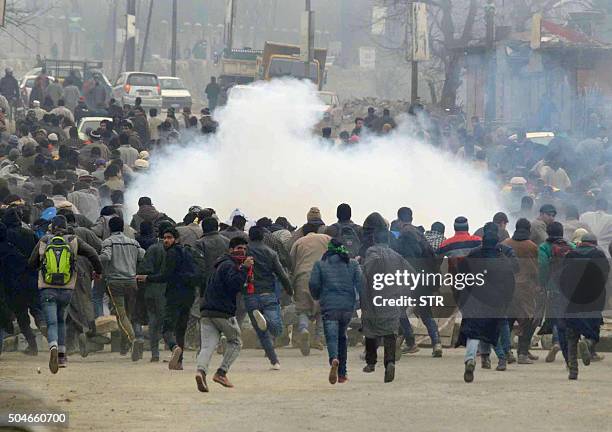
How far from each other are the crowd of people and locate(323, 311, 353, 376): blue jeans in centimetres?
1

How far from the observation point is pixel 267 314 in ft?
53.8

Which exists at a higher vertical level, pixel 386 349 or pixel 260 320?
pixel 260 320

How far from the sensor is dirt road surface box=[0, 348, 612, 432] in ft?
40.7

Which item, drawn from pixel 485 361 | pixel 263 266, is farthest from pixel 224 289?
pixel 485 361

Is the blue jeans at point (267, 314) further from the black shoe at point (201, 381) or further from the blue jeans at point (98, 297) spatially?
the blue jeans at point (98, 297)

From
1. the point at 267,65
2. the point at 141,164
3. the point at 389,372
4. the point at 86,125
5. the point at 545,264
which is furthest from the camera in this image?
the point at 267,65

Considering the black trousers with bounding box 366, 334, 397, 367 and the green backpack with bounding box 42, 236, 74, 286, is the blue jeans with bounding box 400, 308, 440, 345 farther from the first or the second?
the green backpack with bounding box 42, 236, 74, 286

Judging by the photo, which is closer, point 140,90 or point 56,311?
point 56,311

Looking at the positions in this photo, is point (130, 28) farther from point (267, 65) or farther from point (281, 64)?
point (281, 64)

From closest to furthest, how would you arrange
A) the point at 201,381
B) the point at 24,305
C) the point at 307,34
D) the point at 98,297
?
the point at 201,381 < the point at 24,305 < the point at 98,297 < the point at 307,34

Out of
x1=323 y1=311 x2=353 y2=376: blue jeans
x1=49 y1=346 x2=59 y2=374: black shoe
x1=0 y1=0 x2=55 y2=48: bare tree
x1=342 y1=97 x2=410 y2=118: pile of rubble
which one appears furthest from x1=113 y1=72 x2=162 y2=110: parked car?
x1=323 y1=311 x2=353 y2=376: blue jeans

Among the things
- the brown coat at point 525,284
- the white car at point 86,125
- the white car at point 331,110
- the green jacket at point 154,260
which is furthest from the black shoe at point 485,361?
the white car at point 331,110

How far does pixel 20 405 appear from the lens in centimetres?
1313

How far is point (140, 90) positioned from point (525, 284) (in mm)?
35360
